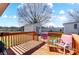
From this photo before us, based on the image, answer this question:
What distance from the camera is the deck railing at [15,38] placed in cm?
197

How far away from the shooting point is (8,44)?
198 centimetres

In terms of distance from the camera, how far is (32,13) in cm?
200

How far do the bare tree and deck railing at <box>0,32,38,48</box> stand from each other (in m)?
0.16

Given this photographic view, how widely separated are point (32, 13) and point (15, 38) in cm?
41

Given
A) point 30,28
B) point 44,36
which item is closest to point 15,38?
point 30,28

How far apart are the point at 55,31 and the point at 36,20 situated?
30 centimetres

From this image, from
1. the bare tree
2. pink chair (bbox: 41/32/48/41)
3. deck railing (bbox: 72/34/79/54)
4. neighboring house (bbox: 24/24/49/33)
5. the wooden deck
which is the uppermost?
the bare tree

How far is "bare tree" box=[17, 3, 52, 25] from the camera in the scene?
2.00m

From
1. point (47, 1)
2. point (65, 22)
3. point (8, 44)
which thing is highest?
point (47, 1)

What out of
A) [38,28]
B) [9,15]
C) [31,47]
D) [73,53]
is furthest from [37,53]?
[9,15]

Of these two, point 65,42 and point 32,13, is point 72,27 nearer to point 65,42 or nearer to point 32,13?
point 65,42

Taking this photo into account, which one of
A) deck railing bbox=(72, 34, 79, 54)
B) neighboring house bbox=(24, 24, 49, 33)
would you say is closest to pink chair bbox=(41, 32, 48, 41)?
neighboring house bbox=(24, 24, 49, 33)

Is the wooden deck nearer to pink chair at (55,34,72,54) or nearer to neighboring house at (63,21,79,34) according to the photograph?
pink chair at (55,34,72,54)

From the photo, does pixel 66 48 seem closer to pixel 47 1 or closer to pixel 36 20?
pixel 36 20
